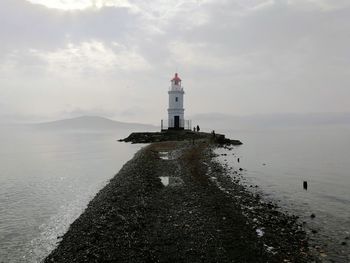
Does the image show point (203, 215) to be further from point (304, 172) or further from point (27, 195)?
point (304, 172)

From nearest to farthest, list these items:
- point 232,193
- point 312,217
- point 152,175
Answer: point 312,217, point 232,193, point 152,175

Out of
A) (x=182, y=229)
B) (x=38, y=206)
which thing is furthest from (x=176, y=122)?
(x=182, y=229)

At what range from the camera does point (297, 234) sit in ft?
53.8

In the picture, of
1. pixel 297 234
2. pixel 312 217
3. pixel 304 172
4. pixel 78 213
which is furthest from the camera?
pixel 304 172

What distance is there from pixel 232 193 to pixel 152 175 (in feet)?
29.9

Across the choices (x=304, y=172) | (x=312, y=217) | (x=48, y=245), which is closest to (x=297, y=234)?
(x=312, y=217)

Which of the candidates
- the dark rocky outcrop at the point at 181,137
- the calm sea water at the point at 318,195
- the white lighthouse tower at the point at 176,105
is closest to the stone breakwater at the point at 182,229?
the calm sea water at the point at 318,195

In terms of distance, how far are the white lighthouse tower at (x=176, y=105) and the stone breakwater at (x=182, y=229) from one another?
57752 mm

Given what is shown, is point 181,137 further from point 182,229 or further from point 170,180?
point 182,229

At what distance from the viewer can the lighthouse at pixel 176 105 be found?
3295 inches

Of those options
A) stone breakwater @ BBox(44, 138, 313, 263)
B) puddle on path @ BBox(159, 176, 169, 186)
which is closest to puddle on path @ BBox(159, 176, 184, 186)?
puddle on path @ BBox(159, 176, 169, 186)

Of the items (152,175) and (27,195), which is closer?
(27,195)

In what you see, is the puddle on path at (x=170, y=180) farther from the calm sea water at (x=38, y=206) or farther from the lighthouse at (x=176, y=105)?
the lighthouse at (x=176, y=105)

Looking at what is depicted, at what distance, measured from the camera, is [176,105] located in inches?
3295
